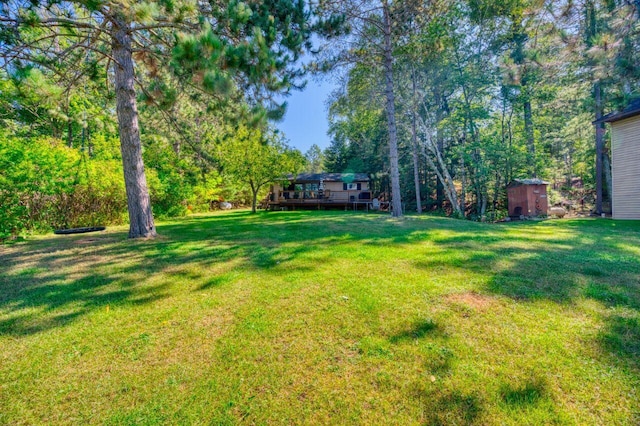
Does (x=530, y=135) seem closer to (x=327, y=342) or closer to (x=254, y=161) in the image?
(x=254, y=161)

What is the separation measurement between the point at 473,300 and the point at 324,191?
2033 centimetres

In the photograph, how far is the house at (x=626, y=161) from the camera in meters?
10.1

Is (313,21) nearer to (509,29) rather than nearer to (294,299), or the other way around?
(294,299)

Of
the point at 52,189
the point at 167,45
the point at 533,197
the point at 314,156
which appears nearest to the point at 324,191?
the point at 533,197

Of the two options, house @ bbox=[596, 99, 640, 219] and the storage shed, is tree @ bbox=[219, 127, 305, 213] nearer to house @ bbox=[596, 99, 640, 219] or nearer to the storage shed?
the storage shed

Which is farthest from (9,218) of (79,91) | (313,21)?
(313,21)

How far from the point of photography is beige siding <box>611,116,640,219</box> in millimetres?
10125

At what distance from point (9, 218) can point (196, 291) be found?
22.2ft

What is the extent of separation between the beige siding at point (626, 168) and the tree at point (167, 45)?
12.5 m

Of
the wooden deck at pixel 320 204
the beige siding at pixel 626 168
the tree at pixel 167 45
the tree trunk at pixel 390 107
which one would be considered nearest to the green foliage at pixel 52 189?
the tree at pixel 167 45

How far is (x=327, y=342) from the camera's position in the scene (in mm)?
2275

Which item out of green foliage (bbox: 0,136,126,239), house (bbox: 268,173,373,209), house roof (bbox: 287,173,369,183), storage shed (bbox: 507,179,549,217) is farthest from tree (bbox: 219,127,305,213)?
storage shed (bbox: 507,179,549,217)

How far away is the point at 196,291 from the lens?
342 centimetres

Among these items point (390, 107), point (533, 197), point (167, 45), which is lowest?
point (533, 197)
